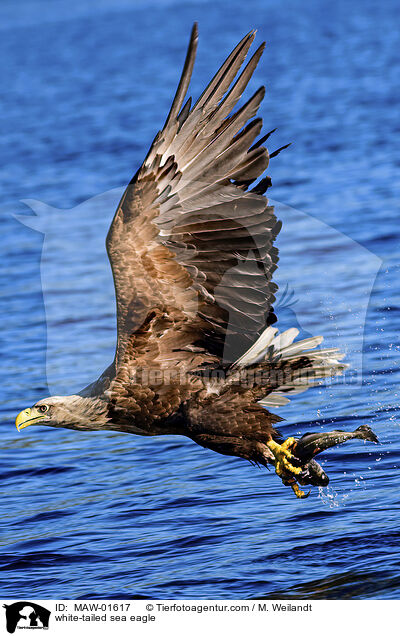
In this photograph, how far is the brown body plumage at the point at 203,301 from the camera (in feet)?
18.7

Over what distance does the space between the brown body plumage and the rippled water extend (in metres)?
0.81

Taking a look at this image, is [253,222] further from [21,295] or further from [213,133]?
[21,295]

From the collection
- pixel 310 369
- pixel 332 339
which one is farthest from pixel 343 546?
pixel 332 339

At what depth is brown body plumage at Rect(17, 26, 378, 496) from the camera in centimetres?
569

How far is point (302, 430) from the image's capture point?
8438 mm

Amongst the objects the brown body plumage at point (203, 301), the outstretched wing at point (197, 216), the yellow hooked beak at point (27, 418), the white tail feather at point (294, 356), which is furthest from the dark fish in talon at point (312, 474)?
the yellow hooked beak at point (27, 418)

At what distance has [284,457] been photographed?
619cm

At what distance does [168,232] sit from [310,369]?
1186mm

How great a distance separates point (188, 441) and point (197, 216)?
3.18 m
